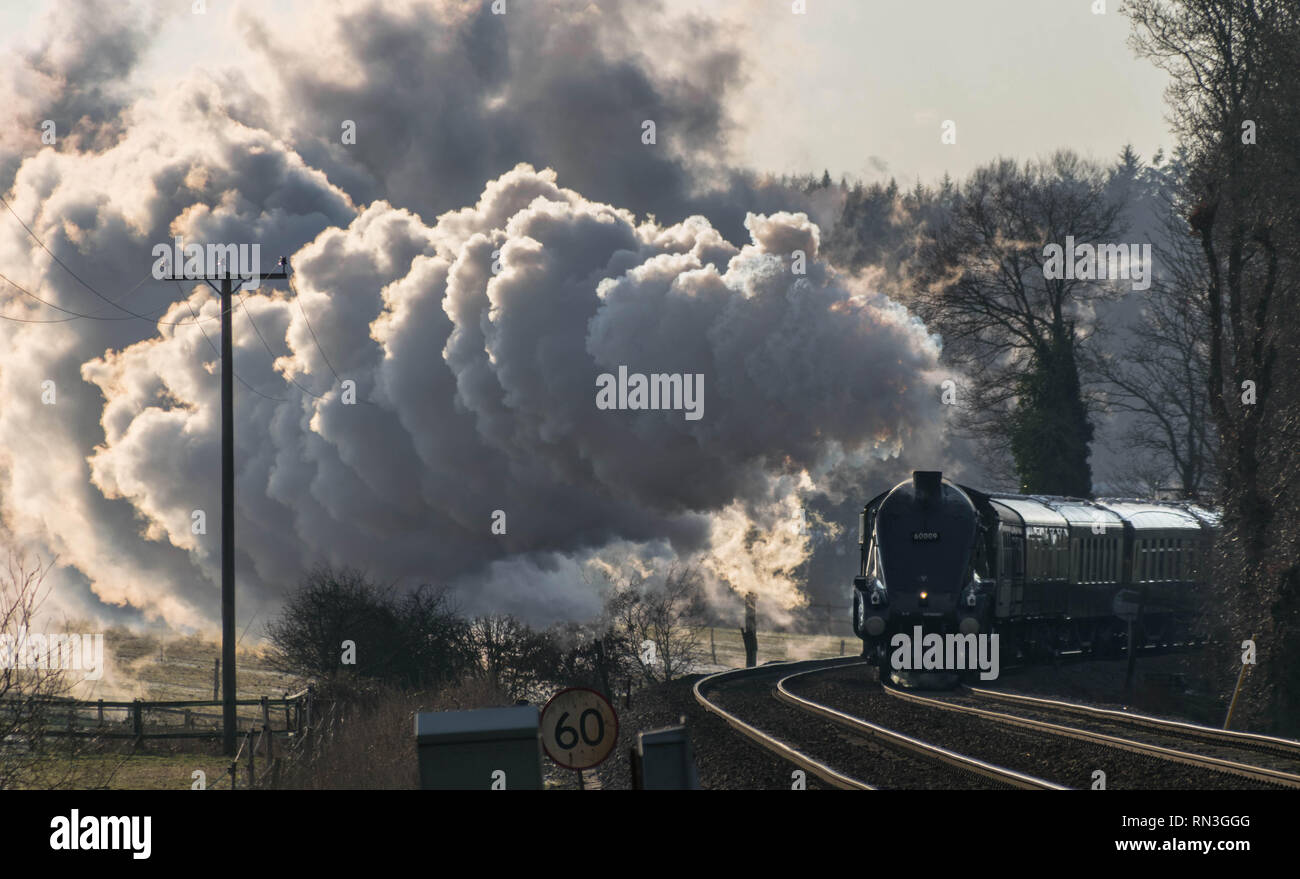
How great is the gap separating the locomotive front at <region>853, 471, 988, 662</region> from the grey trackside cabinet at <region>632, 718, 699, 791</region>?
1711 centimetres

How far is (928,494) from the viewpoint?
25953mm

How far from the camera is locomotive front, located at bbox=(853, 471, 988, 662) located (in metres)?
25.2

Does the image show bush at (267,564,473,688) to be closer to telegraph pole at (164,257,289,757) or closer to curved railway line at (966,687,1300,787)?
telegraph pole at (164,257,289,757)

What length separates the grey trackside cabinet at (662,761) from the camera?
8570 mm

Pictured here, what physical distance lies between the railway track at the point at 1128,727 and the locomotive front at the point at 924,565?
59.7 inches

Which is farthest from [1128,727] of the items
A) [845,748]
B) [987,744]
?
[845,748]

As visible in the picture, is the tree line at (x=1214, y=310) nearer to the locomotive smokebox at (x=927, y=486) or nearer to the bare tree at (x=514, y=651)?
the locomotive smokebox at (x=927, y=486)

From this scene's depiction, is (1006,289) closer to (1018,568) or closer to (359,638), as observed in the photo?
(1018,568)

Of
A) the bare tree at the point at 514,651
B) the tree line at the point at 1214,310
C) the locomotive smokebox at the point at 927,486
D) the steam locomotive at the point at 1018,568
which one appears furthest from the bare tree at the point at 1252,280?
the bare tree at the point at 514,651

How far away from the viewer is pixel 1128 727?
64.6 ft

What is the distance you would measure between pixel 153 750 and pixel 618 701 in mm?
9880

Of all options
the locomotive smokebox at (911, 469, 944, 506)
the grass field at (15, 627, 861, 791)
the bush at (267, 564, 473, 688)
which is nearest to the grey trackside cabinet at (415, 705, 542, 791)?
the grass field at (15, 627, 861, 791)
